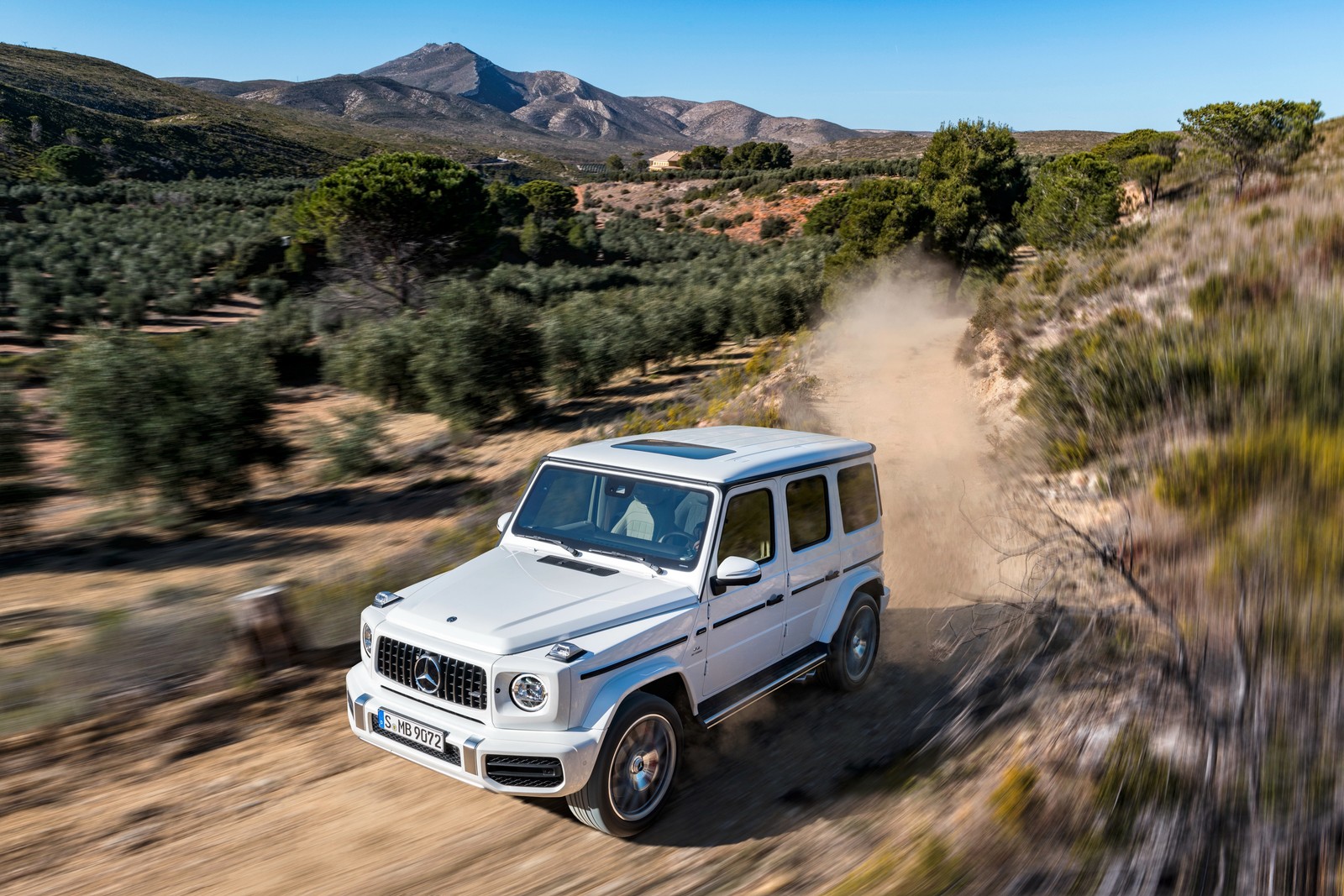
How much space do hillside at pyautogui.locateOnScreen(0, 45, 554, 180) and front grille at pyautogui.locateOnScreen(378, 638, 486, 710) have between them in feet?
212

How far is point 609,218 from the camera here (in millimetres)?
72250

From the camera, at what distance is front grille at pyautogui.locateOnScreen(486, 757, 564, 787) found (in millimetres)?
3867

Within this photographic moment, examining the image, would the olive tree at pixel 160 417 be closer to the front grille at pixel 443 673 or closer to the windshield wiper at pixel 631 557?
the front grille at pixel 443 673

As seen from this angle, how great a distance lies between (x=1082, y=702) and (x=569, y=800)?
2.73m

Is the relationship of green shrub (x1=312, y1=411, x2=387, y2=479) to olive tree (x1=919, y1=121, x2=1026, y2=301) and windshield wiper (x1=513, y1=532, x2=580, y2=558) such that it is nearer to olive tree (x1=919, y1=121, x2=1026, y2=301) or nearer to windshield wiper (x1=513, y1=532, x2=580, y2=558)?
windshield wiper (x1=513, y1=532, x2=580, y2=558)

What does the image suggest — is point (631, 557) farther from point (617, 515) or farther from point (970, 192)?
point (970, 192)

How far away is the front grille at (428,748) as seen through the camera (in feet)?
13.1

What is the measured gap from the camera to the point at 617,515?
512 cm

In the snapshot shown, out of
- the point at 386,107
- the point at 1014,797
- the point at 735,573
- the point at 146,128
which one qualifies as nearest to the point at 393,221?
the point at 735,573

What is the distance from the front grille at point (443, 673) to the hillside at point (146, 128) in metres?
64.6

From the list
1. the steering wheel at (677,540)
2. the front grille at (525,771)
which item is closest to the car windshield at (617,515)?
the steering wheel at (677,540)

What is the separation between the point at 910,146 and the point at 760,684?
107264 mm

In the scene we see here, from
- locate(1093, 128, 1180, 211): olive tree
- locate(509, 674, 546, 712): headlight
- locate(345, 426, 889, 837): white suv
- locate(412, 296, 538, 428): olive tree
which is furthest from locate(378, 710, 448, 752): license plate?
locate(1093, 128, 1180, 211): olive tree

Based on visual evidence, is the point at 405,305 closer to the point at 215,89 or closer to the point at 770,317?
the point at 770,317
